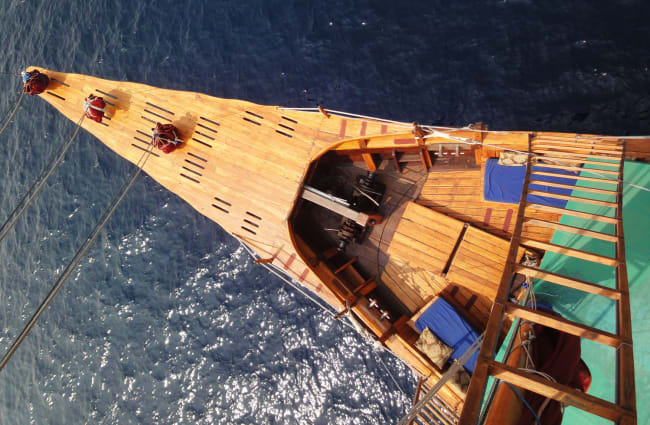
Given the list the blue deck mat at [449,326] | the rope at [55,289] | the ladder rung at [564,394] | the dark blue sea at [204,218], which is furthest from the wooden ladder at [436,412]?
the rope at [55,289]

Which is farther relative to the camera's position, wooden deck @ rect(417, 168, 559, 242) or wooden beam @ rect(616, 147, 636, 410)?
wooden deck @ rect(417, 168, 559, 242)

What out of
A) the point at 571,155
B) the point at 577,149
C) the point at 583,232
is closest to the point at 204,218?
the point at 571,155

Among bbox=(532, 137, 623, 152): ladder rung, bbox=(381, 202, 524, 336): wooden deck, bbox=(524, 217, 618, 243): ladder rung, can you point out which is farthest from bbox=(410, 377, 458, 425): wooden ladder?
bbox=(532, 137, 623, 152): ladder rung

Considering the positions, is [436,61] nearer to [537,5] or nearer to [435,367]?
[537,5]

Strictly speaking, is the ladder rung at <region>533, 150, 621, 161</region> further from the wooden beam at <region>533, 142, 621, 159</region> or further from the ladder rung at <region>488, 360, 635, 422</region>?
the ladder rung at <region>488, 360, 635, 422</region>

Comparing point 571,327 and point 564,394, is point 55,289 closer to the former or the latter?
point 564,394

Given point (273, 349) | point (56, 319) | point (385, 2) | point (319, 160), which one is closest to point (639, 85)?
Answer: point (385, 2)

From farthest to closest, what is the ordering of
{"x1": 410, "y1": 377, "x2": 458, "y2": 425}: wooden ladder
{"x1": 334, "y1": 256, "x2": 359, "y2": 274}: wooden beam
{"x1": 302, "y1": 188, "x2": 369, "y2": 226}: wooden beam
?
{"x1": 334, "y1": 256, "x2": 359, "y2": 274}: wooden beam, {"x1": 302, "y1": 188, "x2": 369, "y2": 226}: wooden beam, {"x1": 410, "y1": 377, "x2": 458, "y2": 425}: wooden ladder
